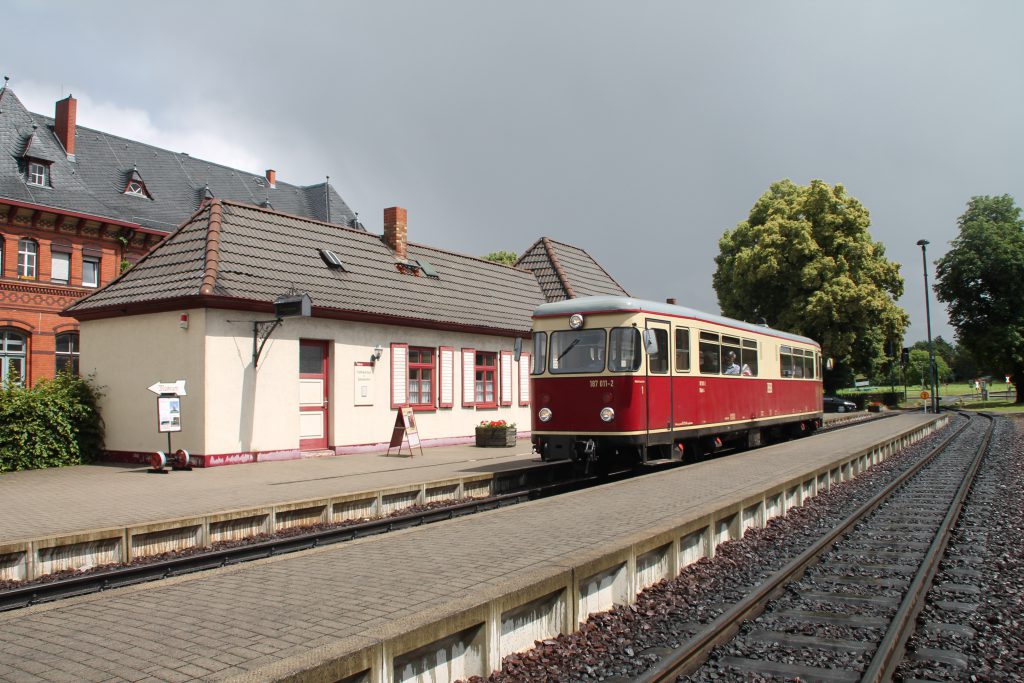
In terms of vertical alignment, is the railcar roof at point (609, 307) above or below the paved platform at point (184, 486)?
above

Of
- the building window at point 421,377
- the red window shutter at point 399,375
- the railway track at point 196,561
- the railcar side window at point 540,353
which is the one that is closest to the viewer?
the railway track at point 196,561

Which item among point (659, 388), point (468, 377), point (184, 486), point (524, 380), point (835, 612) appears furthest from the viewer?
point (524, 380)

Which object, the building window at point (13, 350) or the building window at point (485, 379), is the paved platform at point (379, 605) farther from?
the building window at point (13, 350)

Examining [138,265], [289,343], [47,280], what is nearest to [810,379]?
[289,343]

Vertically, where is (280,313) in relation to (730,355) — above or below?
above

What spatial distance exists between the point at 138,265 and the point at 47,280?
18.5 metres

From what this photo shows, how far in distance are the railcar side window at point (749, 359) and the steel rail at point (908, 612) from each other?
6766 millimetres

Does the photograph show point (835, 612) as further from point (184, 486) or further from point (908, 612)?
point (184, 486)

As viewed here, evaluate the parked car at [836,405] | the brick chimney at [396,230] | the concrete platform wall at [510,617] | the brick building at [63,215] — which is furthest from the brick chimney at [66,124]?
the parked car at [836,405]

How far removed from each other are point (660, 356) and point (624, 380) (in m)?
1.02

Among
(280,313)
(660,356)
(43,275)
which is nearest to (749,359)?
(660,356)

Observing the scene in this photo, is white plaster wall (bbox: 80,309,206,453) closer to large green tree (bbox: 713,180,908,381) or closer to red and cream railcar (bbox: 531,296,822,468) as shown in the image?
red and cream railcar (bbox: 531,296,822,468)

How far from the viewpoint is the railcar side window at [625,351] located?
543 inches

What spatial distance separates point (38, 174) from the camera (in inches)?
1400
